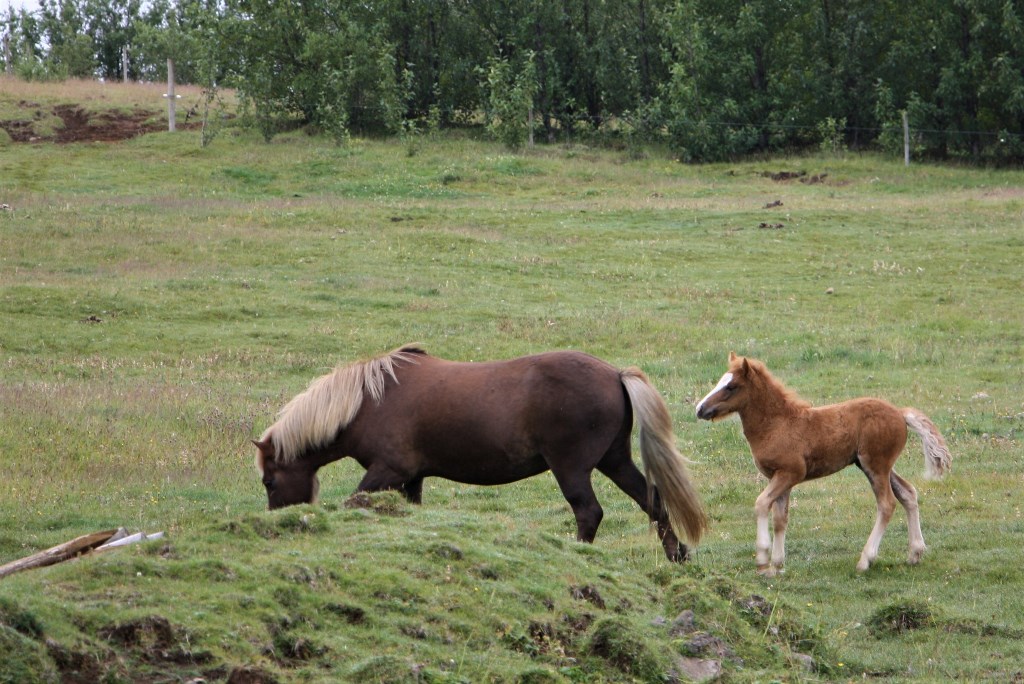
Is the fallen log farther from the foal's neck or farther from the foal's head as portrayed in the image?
the foal's neck

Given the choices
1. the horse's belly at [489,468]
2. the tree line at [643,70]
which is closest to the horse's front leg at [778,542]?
the horse's belly at [489,468]

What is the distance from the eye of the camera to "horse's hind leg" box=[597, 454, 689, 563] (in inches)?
376

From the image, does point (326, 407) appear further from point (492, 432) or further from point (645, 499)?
point (645, 499)

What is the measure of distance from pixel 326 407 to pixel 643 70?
43.0 m

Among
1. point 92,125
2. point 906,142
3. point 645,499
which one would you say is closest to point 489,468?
point 645,499

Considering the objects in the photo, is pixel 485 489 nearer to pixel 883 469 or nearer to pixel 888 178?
pixel 883 469

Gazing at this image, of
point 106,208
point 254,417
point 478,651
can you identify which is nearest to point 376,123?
point 106,208

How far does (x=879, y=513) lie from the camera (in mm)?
10133

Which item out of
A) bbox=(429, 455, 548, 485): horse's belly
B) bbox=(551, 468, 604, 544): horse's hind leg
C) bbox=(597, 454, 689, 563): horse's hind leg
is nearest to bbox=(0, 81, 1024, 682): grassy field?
bbox=(551, 468, 604, 544): horse's hind leg

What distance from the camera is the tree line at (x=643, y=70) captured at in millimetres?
43562

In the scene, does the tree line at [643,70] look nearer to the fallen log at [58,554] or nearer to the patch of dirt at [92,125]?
the patch of dirt at [92,125]

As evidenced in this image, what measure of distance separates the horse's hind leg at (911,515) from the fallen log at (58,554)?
255 inches

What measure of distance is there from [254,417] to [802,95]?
A: 120 feet

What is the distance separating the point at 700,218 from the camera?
3056cm
